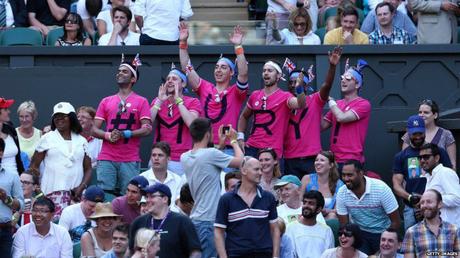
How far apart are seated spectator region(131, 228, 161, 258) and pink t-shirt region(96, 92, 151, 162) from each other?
4911 mm

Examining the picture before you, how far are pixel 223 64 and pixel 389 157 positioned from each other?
8.31 ft

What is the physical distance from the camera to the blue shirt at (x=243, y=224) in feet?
48.7

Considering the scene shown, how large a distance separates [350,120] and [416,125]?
1028 mm

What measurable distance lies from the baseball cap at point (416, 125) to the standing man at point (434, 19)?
2.69 m

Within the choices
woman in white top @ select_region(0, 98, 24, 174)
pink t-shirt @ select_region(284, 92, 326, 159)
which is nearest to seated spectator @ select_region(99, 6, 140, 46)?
woman in white top @ select_region(0, 98, 24, 174)

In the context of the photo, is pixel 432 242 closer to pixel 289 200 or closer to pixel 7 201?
pixel 289 200

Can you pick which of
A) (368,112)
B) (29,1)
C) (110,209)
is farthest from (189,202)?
(29,1)

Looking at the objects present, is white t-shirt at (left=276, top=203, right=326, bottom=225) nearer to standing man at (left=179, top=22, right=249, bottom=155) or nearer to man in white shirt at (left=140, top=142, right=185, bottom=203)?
man in white shirt at (left=140, top=142, right=185, bottom=203)

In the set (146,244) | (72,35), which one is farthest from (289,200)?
(72,35)

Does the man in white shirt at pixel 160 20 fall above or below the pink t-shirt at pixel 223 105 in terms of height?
above

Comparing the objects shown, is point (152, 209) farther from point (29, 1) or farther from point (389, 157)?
point (29, 1)

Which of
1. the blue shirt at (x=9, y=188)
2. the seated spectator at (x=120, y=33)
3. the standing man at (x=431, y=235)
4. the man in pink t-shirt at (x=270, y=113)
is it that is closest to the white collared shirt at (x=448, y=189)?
the standing man at (x=431, y=235)

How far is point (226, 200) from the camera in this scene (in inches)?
586

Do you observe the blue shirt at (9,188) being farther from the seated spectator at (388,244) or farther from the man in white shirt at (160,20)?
the man in white shirt at (160,20)
